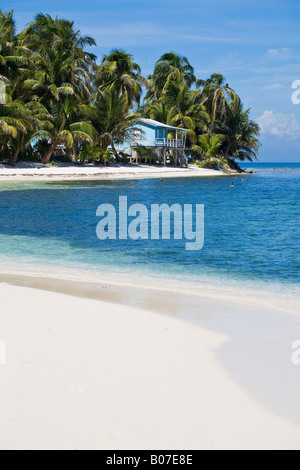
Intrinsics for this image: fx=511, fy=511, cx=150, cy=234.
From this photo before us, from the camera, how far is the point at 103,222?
55.8ft

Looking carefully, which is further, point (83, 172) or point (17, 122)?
point (83, 172)

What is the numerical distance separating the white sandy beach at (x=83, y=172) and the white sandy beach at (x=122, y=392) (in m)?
31.8

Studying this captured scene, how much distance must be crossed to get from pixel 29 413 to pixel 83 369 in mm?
833

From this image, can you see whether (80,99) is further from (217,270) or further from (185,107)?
(217,270)

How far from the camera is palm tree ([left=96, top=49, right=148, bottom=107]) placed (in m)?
49.4

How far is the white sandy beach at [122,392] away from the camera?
3156mm

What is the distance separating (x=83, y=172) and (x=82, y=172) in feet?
0.32

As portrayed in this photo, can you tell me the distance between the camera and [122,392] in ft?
12.3

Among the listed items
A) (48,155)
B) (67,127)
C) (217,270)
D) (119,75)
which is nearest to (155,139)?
(119,75)

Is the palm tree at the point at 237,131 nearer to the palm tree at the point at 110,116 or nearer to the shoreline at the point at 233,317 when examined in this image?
the palm tree at the point at 110,116

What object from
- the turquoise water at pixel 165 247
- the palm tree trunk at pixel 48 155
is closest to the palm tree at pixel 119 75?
the palm tree trunk at pixel 48 155

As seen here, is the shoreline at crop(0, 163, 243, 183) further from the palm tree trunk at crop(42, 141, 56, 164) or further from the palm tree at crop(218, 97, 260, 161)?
the palm tree at crop(218, 97, 260, 161)

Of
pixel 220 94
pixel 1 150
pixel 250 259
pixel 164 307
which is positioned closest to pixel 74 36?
pixel 1 150

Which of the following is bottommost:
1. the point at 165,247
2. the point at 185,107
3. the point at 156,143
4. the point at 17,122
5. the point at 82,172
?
the point at 165,247
